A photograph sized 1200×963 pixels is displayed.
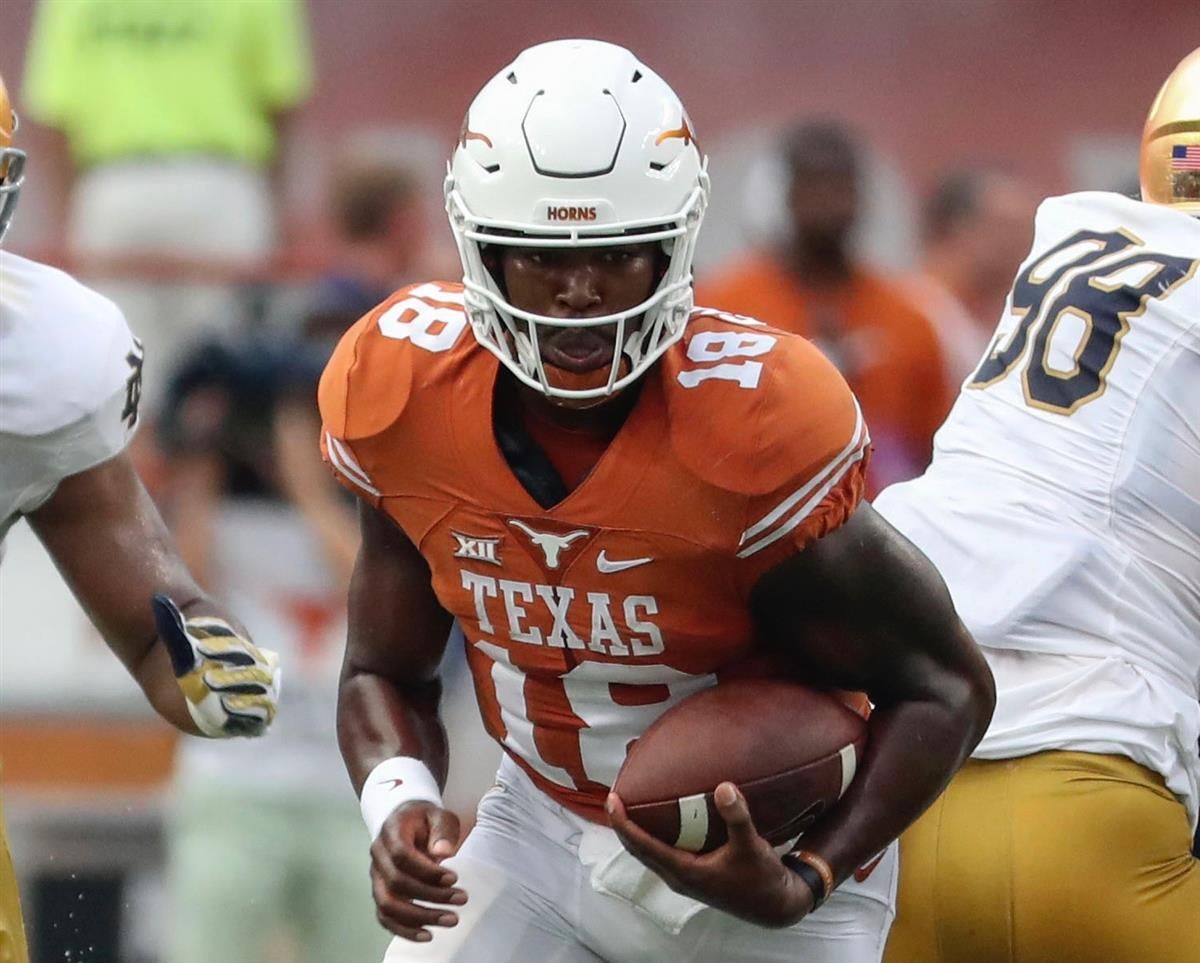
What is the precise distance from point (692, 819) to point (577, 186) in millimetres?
772

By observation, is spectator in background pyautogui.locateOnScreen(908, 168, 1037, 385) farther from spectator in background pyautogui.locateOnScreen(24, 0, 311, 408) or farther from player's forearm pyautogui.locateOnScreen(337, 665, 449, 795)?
player's forearm pyautogui.locateOnScreen(337, 665, 449, 795)

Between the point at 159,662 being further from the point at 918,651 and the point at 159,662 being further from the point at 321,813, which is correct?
the point at 321,813

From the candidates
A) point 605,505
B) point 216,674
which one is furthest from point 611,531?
point 216,674

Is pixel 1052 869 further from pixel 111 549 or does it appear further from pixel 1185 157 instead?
pixel 111 549

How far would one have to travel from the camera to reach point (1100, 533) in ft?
10.4

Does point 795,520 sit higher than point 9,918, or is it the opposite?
point 795,520

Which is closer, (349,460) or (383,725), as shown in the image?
(349,460)

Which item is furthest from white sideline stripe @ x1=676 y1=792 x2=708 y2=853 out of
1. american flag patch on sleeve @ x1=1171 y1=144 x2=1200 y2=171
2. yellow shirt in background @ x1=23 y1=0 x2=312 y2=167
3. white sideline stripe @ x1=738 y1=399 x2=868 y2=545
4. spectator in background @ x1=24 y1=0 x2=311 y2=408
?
yellow shirt in background @ x1=23 y1=0 x2=312 y2=167

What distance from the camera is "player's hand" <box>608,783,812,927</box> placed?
2.48 metres

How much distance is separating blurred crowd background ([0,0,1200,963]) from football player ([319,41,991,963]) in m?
2.35

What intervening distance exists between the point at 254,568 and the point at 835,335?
5.24 feet

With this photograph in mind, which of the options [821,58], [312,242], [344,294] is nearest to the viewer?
[344,294]

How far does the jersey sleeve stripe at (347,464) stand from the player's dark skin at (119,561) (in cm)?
24

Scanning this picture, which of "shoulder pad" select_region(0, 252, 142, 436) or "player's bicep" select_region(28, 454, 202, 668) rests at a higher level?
"shoulder pad" select_region(0, 252, 142, 436)
